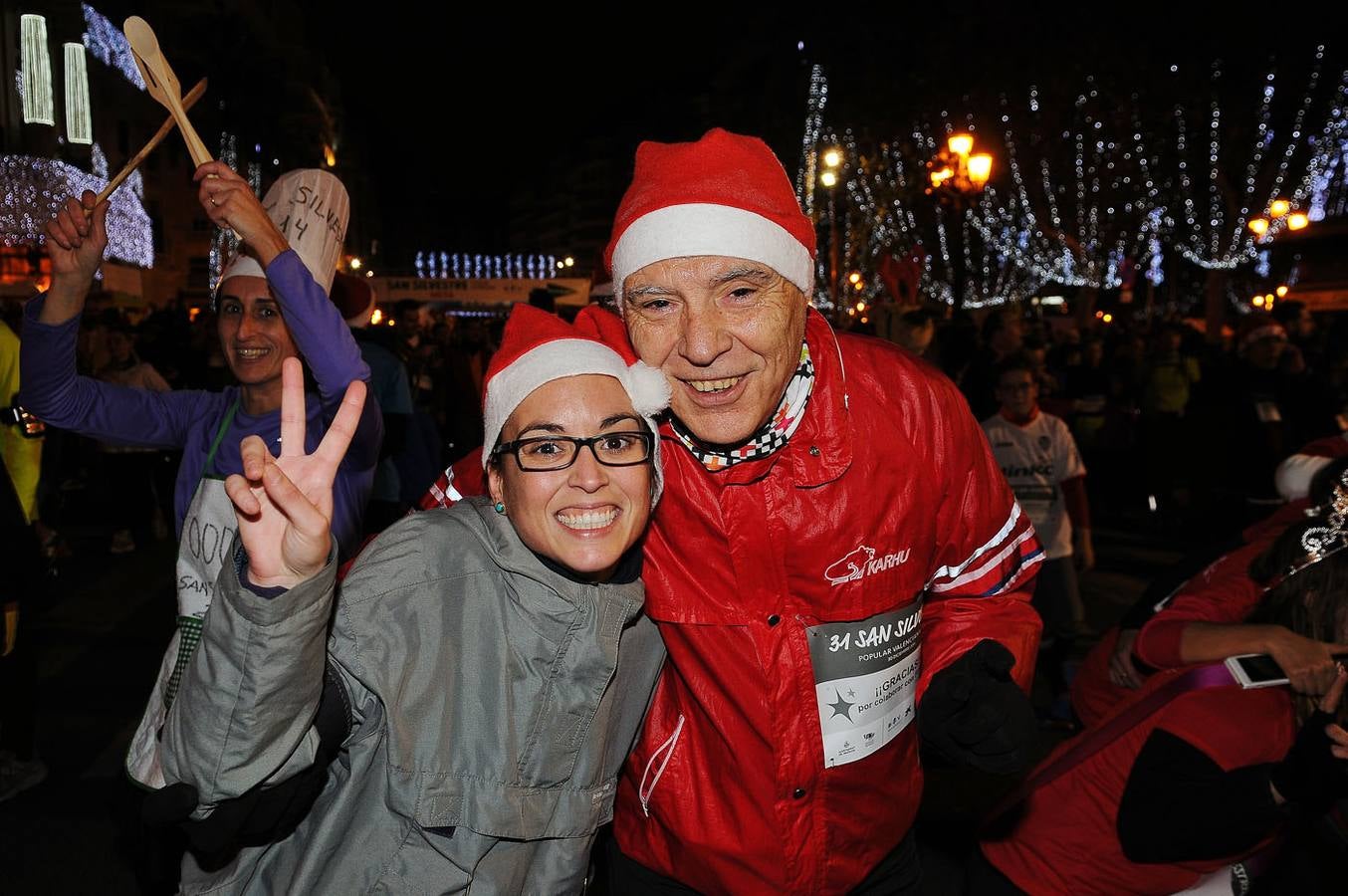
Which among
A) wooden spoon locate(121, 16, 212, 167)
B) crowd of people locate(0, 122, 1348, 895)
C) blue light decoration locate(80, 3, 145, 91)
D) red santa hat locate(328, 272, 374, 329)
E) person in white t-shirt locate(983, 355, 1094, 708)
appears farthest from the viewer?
blue light decoration locate(80, 3, 145, 91)

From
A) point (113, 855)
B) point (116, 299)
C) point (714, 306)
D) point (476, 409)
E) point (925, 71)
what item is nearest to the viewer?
point (714, 306)

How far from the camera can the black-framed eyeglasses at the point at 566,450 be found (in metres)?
2.18

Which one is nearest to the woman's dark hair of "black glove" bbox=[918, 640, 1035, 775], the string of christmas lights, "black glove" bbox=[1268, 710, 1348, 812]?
"black glove" bbox=[1268, 710, 1348, 812]

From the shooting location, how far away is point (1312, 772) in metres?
2.57

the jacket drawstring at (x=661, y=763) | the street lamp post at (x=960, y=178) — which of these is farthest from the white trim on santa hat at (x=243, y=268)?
the street lamp post at (x=960, y=178)

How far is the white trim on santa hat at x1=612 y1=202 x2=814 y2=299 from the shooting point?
248 centimetres

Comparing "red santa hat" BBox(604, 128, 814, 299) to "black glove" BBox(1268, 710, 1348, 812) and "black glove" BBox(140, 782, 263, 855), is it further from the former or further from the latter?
"black glove" BBox(1268, 710, 1348, 812)

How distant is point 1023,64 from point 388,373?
2534 cm

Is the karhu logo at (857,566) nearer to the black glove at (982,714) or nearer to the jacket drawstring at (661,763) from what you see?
the black glove at (982,714)

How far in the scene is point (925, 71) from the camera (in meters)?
31.5

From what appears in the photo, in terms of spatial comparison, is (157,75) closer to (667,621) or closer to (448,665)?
(448,665)

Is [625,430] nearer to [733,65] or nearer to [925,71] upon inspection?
[925,71]

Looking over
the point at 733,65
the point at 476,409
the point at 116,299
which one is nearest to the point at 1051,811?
the point at 476,409

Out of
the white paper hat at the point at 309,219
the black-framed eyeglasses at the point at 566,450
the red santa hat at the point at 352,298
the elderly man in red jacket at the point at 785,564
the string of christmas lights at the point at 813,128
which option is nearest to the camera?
the black-framed eyeglasses at the point at 566,450
